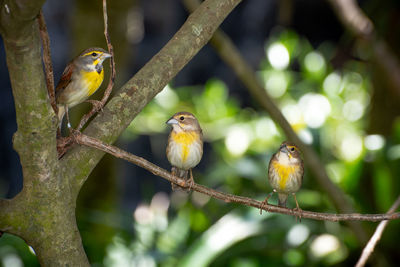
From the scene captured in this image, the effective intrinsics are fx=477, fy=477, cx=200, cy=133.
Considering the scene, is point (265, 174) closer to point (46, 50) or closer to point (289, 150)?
point (289, 150)

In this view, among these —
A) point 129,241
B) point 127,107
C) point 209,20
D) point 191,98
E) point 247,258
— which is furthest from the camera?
point 191,98

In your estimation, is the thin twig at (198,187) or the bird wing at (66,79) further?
the bird wing at (66,79)

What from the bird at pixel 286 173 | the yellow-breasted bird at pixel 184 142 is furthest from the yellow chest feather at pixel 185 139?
the bird at pixel 286 173

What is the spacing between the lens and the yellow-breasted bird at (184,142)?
2.05 metres

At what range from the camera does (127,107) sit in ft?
4.91

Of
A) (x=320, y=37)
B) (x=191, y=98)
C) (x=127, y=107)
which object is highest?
(x=320, y=37)

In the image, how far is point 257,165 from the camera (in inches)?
149

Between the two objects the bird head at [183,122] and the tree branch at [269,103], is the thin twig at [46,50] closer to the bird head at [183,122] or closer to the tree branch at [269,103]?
the bird head at [183,122]

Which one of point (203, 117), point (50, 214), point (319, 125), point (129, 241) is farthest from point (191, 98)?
point (50, 214)

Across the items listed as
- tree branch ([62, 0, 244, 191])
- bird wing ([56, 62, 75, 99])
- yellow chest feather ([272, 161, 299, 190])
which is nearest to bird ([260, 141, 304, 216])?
yellow chest feather ([272, 161, 299, 190])

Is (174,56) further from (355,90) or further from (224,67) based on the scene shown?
(224,67)

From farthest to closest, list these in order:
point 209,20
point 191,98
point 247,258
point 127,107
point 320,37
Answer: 1. point 320,37
2. point 191,98
3. point 247,258
4. point 209,20
5. point 127,107

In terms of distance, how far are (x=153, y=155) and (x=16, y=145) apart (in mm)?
5403

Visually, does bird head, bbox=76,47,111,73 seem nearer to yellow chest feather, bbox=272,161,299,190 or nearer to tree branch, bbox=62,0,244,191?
tree branch, bbox=62,0,244,191
